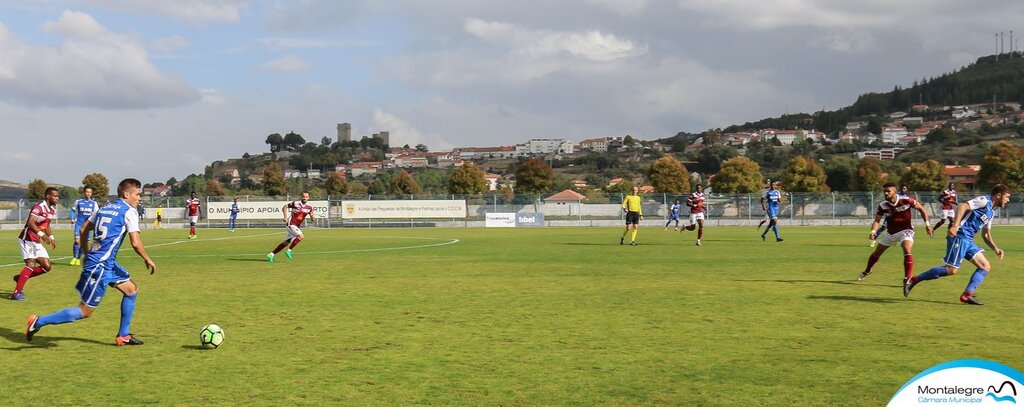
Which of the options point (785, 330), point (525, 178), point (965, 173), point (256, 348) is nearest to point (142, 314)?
point (256, 348)

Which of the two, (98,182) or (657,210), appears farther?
(98,182)

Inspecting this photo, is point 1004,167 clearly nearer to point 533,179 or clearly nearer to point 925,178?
point 925,178

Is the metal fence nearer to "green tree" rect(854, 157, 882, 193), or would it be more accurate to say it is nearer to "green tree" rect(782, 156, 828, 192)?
"green tree" rect(782, 156, 828, 192)

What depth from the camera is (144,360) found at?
964 cm

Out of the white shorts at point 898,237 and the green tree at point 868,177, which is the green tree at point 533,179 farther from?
the white shorts at point 898,237

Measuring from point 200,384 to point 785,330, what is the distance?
727cm

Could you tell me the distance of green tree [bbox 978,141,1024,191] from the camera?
9050cm

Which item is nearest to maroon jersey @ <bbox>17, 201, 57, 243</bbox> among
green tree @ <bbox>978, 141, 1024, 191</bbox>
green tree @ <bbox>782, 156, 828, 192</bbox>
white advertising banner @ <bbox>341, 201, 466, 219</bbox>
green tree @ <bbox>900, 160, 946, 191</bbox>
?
white advertising banner @ <bbox>341, 201, 466, 219</bbox>

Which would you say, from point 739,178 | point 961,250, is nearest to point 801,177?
point 739,178

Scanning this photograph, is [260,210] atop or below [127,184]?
below

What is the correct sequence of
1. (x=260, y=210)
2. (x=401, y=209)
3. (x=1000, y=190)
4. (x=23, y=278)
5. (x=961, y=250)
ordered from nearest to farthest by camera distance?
1. (x=1000, y=190)
2. (x=961, y=250)
3. (x=23, y=278)
4. (x=401, y=209)
5. (x=260, y=210)

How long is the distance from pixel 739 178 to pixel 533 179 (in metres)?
28.3

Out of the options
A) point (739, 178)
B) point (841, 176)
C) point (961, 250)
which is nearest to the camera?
point (961, 250)

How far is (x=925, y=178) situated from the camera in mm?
100312
